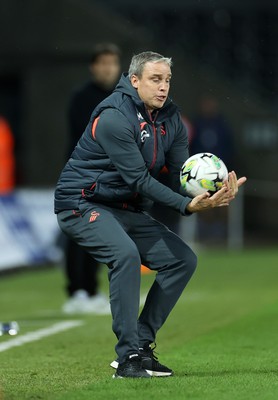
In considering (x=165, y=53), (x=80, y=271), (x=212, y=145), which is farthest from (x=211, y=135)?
(x=80, y=271)

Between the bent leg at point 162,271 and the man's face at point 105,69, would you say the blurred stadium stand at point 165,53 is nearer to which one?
the man's face at point 105,69

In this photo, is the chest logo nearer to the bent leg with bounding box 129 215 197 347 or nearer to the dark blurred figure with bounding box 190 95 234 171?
the bent leg with bounding box 129 215 197 347

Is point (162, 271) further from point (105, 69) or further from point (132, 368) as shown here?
point (105, 69)

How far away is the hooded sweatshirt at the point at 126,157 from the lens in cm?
760

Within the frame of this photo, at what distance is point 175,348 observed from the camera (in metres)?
9.37

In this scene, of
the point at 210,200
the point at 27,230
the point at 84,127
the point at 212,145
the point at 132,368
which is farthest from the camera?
the point at 212,145

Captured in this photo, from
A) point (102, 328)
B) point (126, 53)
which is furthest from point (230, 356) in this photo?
point (126, 53)

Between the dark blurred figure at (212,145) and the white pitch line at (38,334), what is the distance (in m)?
9.76

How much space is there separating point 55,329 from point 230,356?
2.46m

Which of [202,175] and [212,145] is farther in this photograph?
[212,145]

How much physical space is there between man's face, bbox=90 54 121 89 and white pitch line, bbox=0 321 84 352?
2.38m

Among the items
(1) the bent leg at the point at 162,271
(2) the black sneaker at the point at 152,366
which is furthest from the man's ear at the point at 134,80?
(2) the black sneaker at the point at 152,366

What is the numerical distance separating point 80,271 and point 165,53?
381 inches

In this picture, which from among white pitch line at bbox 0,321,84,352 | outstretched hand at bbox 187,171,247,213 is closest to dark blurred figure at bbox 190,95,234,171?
white pitch line at bbox 0,321,84,352
